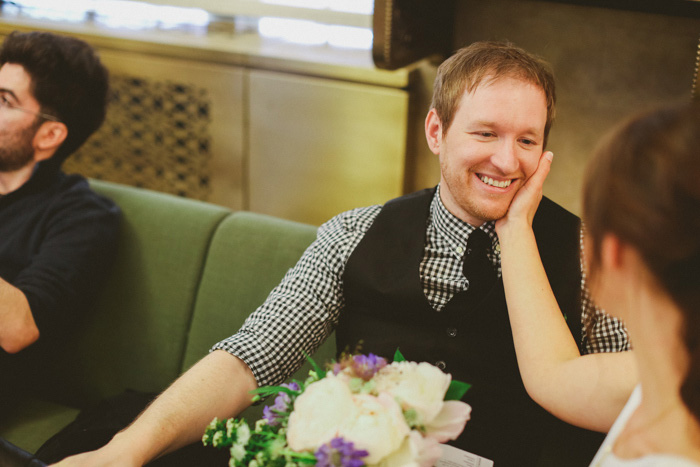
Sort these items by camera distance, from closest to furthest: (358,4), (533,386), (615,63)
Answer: (533,386) < (615,63) < (358,4)

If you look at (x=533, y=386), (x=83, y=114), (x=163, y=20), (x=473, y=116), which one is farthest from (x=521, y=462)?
(x=163, y=20)

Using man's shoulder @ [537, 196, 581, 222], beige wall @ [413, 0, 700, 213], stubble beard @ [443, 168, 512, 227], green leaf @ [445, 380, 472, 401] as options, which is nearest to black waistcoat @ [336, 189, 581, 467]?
man's shoulder @ [537, 196, 581, 222]

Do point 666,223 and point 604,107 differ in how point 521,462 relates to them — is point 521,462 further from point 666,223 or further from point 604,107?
point 604,107

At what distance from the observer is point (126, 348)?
6.13 feet

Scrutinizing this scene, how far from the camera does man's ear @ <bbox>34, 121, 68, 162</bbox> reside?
1.79 meters

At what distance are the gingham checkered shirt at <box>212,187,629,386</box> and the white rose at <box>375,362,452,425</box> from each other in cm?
44

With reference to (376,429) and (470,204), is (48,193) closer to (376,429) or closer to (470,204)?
(470,204)

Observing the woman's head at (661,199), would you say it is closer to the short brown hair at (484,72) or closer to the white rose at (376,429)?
the white rose at (376,429)

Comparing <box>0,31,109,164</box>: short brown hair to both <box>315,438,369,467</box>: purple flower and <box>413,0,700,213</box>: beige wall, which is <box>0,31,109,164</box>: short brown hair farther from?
<box>315,438,369,467</box>: purple flower

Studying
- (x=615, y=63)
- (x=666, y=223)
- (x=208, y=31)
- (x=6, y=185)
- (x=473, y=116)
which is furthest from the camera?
(x=208, y=31)

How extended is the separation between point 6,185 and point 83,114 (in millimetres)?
286

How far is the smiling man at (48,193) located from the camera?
1666 mm

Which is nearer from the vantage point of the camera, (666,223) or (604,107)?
(666,223)

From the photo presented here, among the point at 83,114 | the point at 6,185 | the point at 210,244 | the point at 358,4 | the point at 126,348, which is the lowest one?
the point at 126,348
